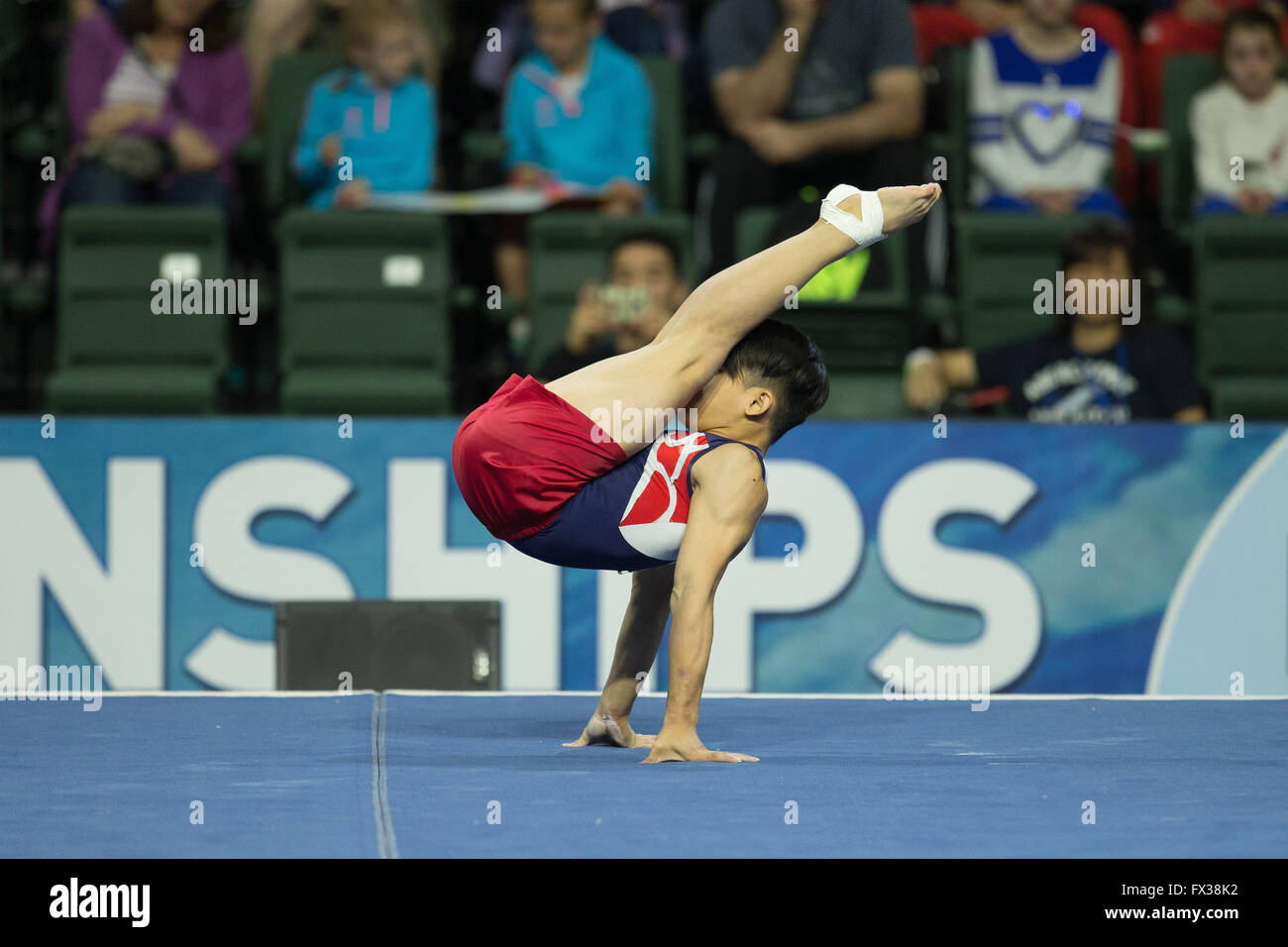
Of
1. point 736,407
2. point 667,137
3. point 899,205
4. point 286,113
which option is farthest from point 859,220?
point 286,113

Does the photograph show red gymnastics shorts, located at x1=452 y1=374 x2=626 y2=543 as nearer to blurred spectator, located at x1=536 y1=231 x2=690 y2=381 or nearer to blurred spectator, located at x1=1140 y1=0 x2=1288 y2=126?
blurred spectator, located at x1=536 y1=231 x2=690 y2=381

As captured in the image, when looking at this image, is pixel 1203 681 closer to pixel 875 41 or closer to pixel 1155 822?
pixel 875 41

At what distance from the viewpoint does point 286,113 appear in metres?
7.28

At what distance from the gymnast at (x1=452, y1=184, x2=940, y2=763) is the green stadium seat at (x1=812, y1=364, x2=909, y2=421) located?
2.67 m

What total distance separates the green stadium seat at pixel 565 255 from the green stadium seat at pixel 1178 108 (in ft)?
7.21

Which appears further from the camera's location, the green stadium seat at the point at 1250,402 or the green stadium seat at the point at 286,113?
the green stadium seat at the point at 286,113

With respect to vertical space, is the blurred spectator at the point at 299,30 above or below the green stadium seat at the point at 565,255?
above

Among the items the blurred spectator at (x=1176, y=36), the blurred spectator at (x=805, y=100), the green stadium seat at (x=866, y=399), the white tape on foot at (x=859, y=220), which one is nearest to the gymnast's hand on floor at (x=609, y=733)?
the white tape on foot at (x=859, y=220)

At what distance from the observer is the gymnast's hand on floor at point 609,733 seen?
3984mm

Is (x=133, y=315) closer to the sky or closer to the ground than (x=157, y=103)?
closer to the ground

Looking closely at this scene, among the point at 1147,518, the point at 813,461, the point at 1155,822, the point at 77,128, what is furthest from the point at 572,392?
the point at 77,128

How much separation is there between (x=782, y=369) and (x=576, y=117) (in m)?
3.52

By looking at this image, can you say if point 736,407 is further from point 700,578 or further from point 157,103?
point 157,103

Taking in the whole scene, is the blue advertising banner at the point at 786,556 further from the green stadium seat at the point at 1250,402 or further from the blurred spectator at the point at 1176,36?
the blurred spectator at the point at 1176,36
